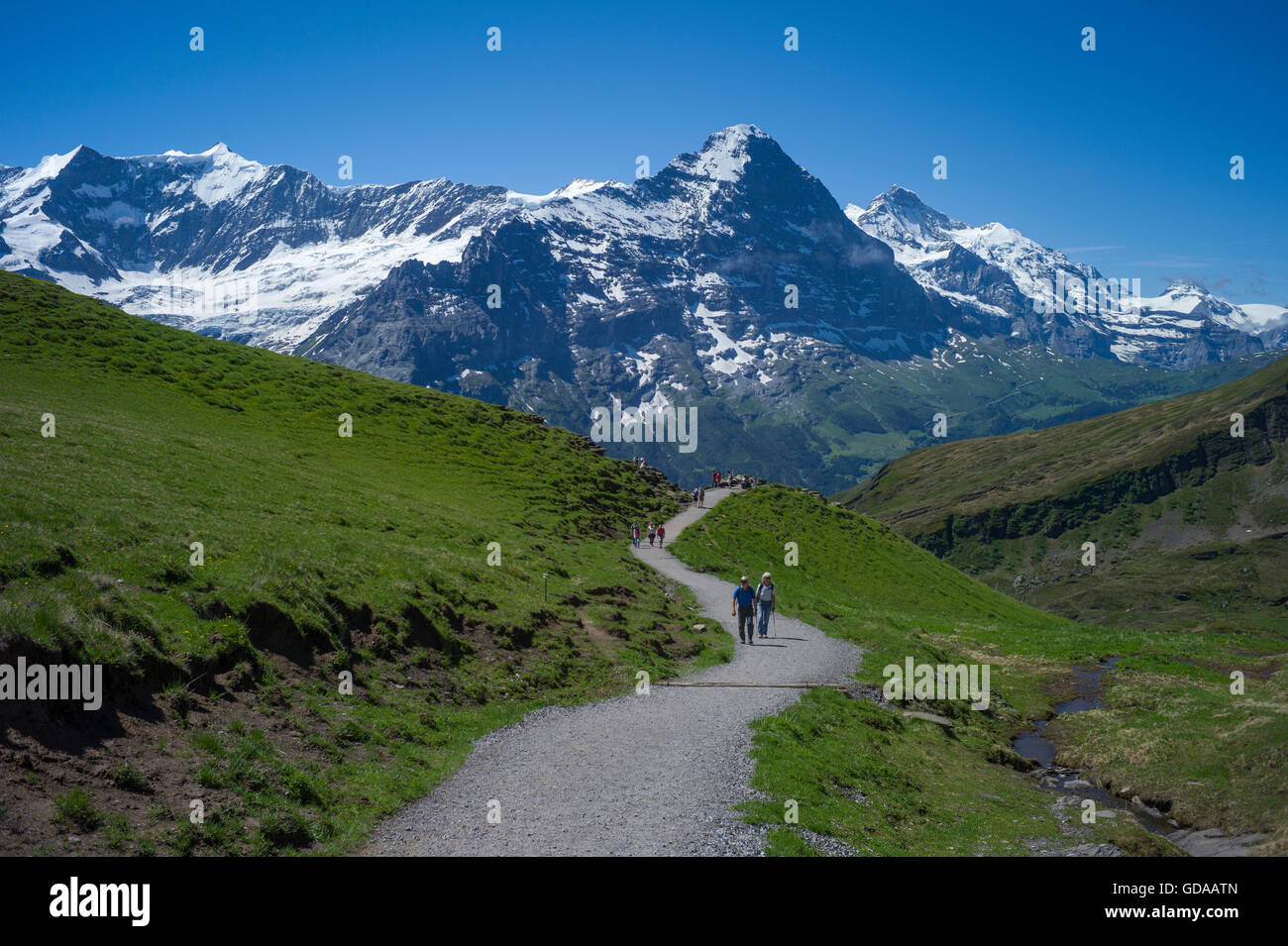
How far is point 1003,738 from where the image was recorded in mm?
33594

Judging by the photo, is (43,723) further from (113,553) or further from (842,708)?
(842,708)

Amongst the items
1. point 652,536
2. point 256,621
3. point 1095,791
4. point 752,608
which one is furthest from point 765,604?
point 652,536

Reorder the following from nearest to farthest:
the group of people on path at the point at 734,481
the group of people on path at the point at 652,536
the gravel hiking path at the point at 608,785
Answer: the gravel hiking path at the point at 608,785 < the group of people on path at the point at 652,536 < the group of people on path at the point at 734,481

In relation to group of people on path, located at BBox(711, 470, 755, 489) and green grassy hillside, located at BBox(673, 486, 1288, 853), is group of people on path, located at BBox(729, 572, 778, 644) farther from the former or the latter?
group of people on path, located at BBox(711, 470, 755, 489)

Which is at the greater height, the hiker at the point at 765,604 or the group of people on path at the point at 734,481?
the group of people on path at the point at 734,481

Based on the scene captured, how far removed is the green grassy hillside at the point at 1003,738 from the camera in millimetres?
20797

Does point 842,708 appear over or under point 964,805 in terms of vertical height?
over

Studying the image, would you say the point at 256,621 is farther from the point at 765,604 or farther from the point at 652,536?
the point at 652,536

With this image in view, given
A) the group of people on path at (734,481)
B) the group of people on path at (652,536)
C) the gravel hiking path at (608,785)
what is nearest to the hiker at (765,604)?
the gravel hiking path at (608,785)

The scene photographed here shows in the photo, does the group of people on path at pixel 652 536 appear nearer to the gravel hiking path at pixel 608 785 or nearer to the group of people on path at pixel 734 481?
the gravel hiking path at pixel 608 785

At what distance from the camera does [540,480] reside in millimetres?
71312

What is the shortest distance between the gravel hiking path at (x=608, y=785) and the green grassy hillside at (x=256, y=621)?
113 centimetres
